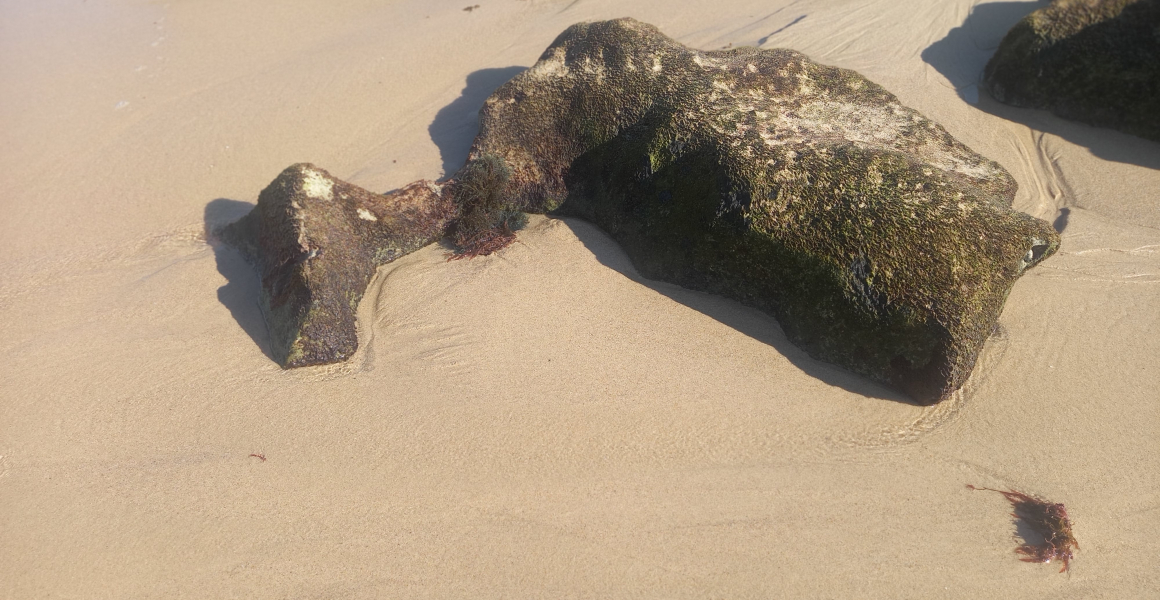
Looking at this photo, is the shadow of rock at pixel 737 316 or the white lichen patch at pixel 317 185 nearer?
the shadow of rock at pixel 737 316

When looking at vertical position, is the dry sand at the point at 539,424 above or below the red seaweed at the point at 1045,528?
above

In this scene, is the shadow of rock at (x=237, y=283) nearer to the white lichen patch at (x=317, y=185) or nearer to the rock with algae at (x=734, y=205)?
the rock with algae at (x=734, y=205)

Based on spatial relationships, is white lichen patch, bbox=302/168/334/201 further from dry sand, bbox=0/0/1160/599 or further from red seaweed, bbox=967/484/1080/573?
red seaweed, bbox=967/484/1080/573

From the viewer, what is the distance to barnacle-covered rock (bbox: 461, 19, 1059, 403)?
399 centimetres

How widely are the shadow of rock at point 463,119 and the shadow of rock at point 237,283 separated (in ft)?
6.04

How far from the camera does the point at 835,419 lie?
13.1 ft

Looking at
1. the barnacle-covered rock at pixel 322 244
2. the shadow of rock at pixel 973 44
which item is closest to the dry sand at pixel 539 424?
the barnacle-covered rock at pixel 322 244

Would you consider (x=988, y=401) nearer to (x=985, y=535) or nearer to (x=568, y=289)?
(x=985, y=535)

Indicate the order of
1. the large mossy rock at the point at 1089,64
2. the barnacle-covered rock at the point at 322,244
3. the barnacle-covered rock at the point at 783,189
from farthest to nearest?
the large mossy rock at the point at 1089,64
the barnacle-covered rock at the point at 322,244
the barnacle-covered rock at the point at 783,189

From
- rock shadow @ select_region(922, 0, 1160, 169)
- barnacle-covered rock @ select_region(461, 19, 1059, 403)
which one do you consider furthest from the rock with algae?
rock shadow @ select_region(922, 0, 1160, 169)

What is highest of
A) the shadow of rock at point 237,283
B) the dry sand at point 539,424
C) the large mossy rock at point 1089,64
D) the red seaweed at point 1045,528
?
the large mossy rock at point 1089,64

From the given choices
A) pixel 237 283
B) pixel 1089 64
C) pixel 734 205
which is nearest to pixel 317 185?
pixel 237 283

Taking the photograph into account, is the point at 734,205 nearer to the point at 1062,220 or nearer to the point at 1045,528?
the point at 1045,528

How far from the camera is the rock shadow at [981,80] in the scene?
18.8 feet
